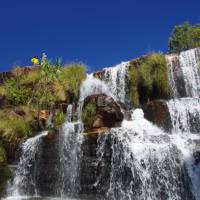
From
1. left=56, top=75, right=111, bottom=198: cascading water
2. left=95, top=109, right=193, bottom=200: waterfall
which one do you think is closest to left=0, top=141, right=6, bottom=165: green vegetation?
left=56, top=75, right=111, bottom=198: cascading water

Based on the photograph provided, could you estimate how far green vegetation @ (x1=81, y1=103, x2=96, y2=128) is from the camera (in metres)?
16.5

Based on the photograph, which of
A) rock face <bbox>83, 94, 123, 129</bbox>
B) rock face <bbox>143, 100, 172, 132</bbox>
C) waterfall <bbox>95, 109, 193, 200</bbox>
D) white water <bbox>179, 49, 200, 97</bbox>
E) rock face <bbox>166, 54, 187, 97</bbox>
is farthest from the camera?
rock face <bbox>166, 54, 187, 97</bbox>

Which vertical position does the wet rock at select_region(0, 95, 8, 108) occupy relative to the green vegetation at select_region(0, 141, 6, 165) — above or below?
above

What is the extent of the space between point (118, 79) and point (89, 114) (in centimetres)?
549

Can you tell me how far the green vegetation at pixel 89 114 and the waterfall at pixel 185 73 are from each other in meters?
4.97

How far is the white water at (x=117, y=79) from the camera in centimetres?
2142

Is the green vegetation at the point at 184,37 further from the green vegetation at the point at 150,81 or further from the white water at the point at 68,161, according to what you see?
the white water at the point at 68,161

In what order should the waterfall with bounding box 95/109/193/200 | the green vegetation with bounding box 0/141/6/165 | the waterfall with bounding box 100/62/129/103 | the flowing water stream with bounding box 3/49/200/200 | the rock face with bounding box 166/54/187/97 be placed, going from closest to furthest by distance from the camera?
the waterfall with bounding box 95/109/193/200, the flowing water stream with bounding box 3/49/200/200, the green vegetation with bounding box 0/141/6/165, the rock face with bounding box 166/54/187/97, the waterfall with bounding box 100/62/129/103

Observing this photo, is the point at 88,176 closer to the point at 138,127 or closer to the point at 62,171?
the point at 62,171

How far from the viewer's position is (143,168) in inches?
545

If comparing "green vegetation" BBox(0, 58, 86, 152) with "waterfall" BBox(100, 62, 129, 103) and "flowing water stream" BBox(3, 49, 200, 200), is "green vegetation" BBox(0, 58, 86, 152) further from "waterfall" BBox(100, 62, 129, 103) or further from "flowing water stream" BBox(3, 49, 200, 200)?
"flowing water stream" BBox(3, 49, 200, 200)

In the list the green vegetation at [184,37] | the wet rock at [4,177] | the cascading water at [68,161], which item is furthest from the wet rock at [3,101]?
the green vegetation at [184,37]

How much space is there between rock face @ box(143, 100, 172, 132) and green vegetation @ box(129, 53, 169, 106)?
112 inches

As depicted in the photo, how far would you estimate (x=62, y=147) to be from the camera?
52.2 feet
